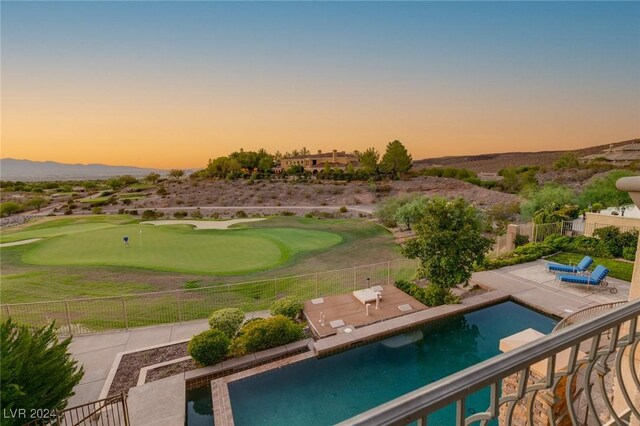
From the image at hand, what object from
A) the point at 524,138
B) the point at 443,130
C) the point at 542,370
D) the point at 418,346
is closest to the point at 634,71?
the point at 443,130

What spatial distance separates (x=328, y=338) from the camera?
770cm

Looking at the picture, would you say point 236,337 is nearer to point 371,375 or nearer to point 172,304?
point 371,375

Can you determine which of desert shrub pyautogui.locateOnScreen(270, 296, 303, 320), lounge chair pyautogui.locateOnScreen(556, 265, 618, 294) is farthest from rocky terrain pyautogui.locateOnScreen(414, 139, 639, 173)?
desert shrub pyautogui.locateOnScreen(270, 296, 303, 320)

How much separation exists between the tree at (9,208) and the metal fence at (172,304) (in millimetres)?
41261

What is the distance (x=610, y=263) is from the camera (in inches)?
494

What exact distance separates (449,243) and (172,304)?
9.38 metres

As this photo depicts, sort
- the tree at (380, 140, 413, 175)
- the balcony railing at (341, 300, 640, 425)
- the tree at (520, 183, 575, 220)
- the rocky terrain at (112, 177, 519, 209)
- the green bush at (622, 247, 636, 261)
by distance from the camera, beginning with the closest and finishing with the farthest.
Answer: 1. the balcony railing at (341, 300, 640, 425)
2. the green bush at (622, 247, 636, 261)
3. the tree at (520, 183, 575, 220)
4. the rocky terrain at (112, 177, 519, 209)
5. the tree at (380, 140, 413, 175)

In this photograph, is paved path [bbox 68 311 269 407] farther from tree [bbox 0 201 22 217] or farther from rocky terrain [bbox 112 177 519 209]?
tree [bbox 0 201 22 217]

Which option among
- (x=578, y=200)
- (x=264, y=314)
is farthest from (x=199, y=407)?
(x=578, y=200)

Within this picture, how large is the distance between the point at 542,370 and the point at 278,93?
71.2 feet

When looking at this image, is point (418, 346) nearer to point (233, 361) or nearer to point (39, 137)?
point (233, 361)

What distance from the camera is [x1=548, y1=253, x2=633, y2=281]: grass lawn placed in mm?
11383

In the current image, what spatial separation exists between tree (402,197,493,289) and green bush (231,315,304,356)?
4.62 m

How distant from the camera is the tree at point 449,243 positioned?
30.4 feet
